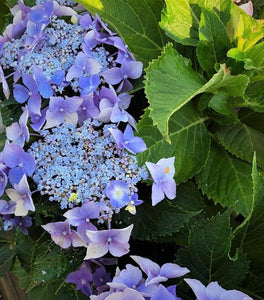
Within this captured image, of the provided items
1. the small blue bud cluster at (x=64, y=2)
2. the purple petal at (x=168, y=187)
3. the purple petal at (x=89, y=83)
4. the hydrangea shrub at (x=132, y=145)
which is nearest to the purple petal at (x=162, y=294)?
the hydrangea shrub at (x=132, y=145)

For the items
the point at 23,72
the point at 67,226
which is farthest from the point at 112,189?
the point at 23,72

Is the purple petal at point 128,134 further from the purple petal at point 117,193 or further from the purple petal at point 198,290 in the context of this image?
the purple petal at point 198,290

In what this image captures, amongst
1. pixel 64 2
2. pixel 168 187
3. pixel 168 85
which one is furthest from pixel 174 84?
pixel 64 2

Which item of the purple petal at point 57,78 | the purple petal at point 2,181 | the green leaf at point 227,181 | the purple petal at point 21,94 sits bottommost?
the green leaf at point 227,181

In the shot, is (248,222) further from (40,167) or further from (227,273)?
(40,167)

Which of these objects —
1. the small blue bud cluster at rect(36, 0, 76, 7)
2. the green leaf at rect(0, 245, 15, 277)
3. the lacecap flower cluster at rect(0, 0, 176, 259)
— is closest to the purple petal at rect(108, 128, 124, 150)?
the lacecap flower cluster at rect(0, 0, 176, 259)

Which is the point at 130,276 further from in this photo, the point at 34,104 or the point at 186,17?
the point at 186,17

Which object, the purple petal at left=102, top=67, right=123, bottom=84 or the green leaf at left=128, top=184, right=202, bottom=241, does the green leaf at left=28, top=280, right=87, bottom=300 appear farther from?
the purple petal at left=102, top=67, right=123, bottom=84
